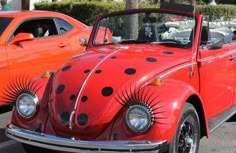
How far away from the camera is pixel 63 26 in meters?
8.28

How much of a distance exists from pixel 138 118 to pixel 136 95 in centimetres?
24

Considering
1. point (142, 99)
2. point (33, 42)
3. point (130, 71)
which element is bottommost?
point (142, 99)

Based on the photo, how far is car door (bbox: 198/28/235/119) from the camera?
5.17 metres

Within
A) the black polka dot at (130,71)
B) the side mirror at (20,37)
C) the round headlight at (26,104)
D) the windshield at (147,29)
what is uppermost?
the windshield at (147,29)

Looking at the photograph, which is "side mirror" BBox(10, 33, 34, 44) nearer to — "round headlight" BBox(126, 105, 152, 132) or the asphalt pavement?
the asphalt pavement

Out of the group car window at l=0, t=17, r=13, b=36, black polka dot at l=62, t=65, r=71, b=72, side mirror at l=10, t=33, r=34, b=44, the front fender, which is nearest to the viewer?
the front fender

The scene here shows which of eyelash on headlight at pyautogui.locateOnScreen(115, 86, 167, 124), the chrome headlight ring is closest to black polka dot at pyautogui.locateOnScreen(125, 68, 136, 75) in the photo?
eyelash on headlight at pyautogui.locateOnScreen(115, 86, 167, 124)

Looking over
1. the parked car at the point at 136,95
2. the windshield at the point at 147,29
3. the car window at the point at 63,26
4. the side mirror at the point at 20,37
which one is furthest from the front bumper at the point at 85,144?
the car window at the point at 63,26

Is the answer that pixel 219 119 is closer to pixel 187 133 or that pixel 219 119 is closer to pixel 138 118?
pixel 187 133

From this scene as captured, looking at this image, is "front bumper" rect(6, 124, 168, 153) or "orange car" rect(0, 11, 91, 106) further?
"orange car" rect(0, 11, 91, 106)

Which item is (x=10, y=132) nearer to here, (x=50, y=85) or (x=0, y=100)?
(x=50, y=85)

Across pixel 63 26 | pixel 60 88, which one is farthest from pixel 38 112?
pixel 63 26

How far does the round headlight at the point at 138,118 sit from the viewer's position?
3.94 metres

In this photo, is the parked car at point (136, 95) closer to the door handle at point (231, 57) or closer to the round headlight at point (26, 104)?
the round headlight at point (26, 104)
